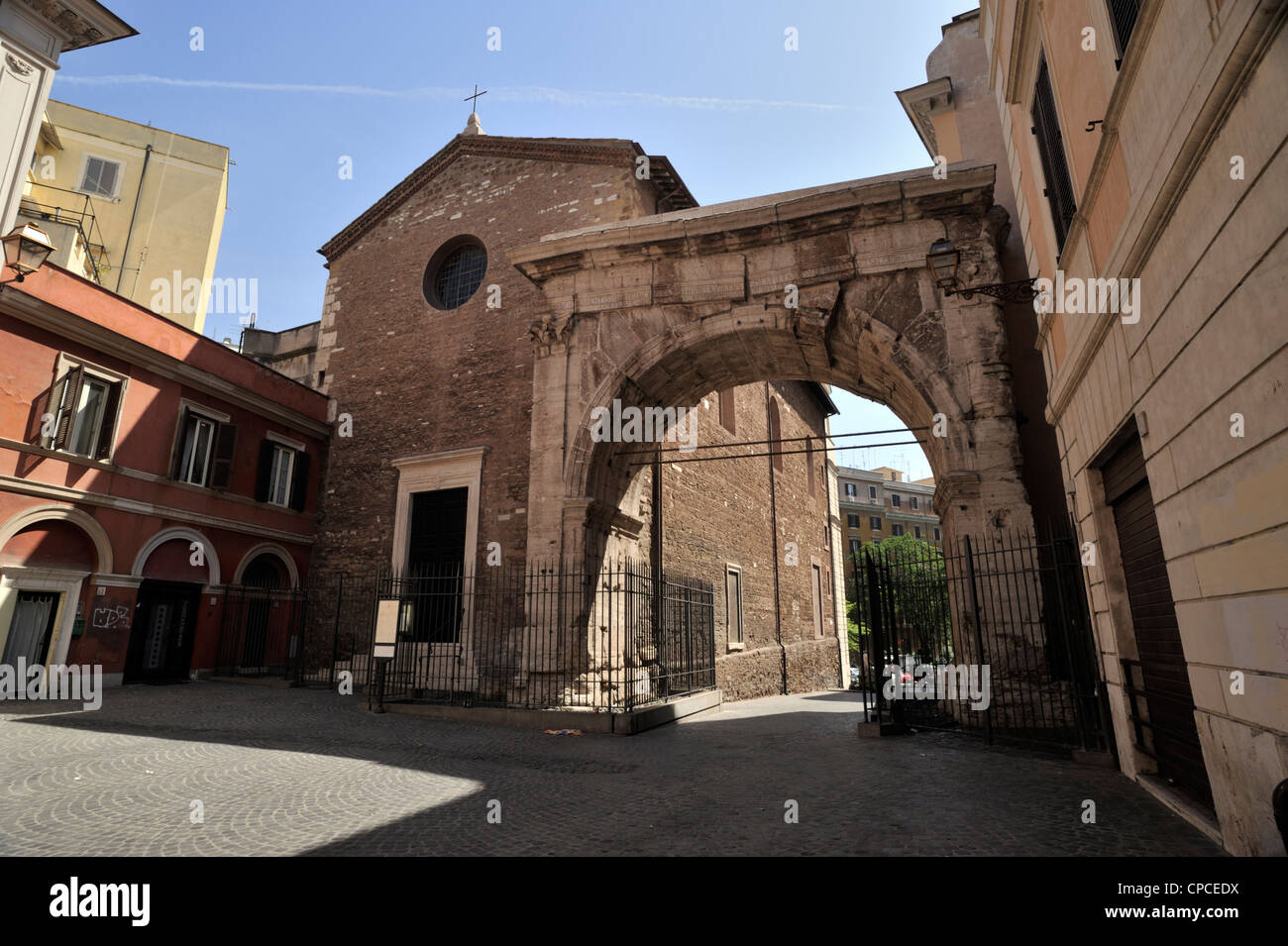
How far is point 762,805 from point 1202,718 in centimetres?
246

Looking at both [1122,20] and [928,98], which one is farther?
[928,98]

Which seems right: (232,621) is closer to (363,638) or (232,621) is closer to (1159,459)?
(363,638)

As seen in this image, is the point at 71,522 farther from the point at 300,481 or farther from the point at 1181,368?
the point at 1181,368

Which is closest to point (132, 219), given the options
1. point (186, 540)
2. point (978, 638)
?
point (186, 540)

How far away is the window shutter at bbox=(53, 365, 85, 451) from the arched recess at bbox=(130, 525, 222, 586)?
2167 mm

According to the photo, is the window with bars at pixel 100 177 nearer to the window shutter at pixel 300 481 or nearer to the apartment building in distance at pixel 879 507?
the window shutter at pixel 300 481

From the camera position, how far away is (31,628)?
1041 cm

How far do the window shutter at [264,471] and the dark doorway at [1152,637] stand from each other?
47.6 ft

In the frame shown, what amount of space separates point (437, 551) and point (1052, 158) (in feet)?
35.6

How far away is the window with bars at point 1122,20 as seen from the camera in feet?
12.3

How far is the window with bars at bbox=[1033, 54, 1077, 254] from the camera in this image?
537cm

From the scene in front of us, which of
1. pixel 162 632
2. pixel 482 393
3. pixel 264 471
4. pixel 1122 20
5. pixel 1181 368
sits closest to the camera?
pixel 1181 368

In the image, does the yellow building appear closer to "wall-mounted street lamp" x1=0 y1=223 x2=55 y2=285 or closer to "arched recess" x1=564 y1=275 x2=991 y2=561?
"wall-mounted street lamp" x1=0 y1=223 x2=55 y2=285
